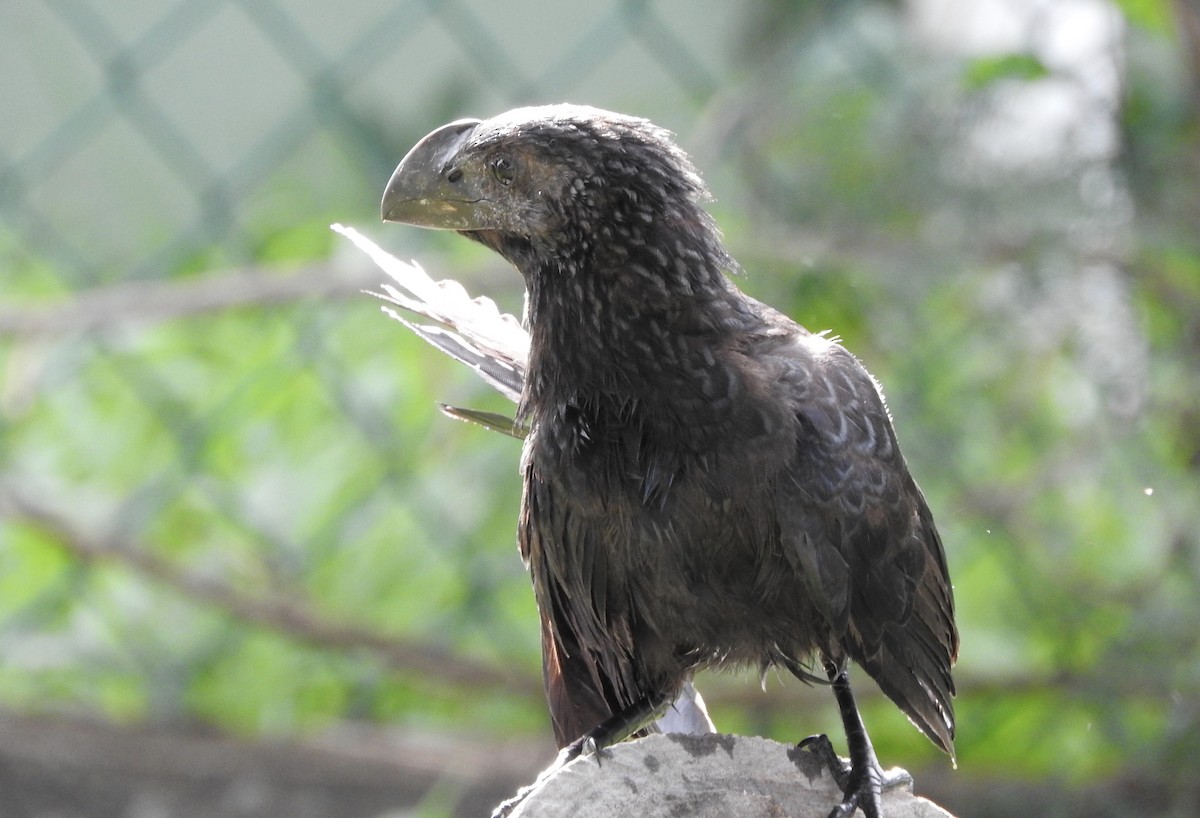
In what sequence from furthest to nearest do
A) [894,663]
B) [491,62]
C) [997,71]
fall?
[491,62], [997,71], [894,663]

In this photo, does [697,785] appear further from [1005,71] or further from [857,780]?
[1005,71]

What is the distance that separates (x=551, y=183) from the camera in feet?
7.03

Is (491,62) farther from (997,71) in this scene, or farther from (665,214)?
(665,214)

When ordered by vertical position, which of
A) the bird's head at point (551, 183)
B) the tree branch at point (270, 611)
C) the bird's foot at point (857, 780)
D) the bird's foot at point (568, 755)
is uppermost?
the tree branch at point (270, 611)

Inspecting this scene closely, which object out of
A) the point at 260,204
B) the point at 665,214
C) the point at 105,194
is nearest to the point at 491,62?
the point at 260,204

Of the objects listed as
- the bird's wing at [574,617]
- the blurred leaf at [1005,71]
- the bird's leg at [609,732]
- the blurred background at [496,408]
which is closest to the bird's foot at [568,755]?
the bird's leg at [609,732]

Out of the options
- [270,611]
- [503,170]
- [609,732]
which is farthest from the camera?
[270,611]

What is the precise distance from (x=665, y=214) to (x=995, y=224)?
174 cm

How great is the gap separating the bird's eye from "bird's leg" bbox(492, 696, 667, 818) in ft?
2.63

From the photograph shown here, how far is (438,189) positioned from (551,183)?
6.7 inches

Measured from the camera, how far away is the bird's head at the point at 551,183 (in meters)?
2.14

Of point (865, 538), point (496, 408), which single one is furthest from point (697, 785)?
point (496, 408)

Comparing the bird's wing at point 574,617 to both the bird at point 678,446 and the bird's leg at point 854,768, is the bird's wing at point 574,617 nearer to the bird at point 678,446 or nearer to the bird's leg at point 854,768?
the bird at point 678,446

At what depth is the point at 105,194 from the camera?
17.8 feet
